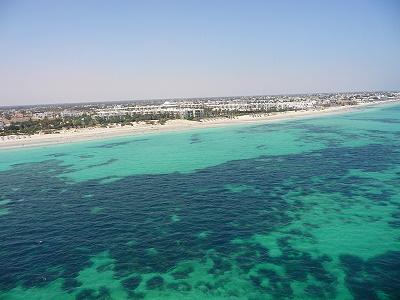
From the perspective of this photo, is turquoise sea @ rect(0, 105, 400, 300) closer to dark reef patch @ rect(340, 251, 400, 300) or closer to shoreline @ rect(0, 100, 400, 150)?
dark reef patch @ rect(340, 251, 400, 300)

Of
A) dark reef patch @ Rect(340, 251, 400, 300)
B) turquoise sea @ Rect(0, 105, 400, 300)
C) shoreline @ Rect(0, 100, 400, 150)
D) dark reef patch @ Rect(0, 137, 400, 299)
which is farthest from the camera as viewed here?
shoreline @ Rect(0, 100, 400, 150)

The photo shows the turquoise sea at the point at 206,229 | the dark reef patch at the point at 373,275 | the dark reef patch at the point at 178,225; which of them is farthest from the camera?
the dark reef patch at the point at 178,225

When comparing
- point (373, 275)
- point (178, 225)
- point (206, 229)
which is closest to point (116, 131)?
point (178, 225)

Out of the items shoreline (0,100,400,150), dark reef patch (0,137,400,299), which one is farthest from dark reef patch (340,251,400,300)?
shoreline (0,100,400,150)

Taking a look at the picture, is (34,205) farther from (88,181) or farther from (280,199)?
(280,199)

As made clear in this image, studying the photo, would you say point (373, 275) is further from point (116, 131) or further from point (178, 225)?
point (116, 131)

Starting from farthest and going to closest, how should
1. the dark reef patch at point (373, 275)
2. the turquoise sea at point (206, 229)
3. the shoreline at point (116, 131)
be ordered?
the shoreline at point (116, 131) < the turquoise sea at point (206, 229) < the dark reef patch at point (373, 275)

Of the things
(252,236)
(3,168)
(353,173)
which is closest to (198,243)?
(252,236)

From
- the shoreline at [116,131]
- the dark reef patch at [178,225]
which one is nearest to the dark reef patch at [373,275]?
the dark reef patch at [178,225]

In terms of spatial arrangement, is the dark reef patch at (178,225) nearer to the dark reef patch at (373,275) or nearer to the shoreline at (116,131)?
the dark reef patch at (373,275)
